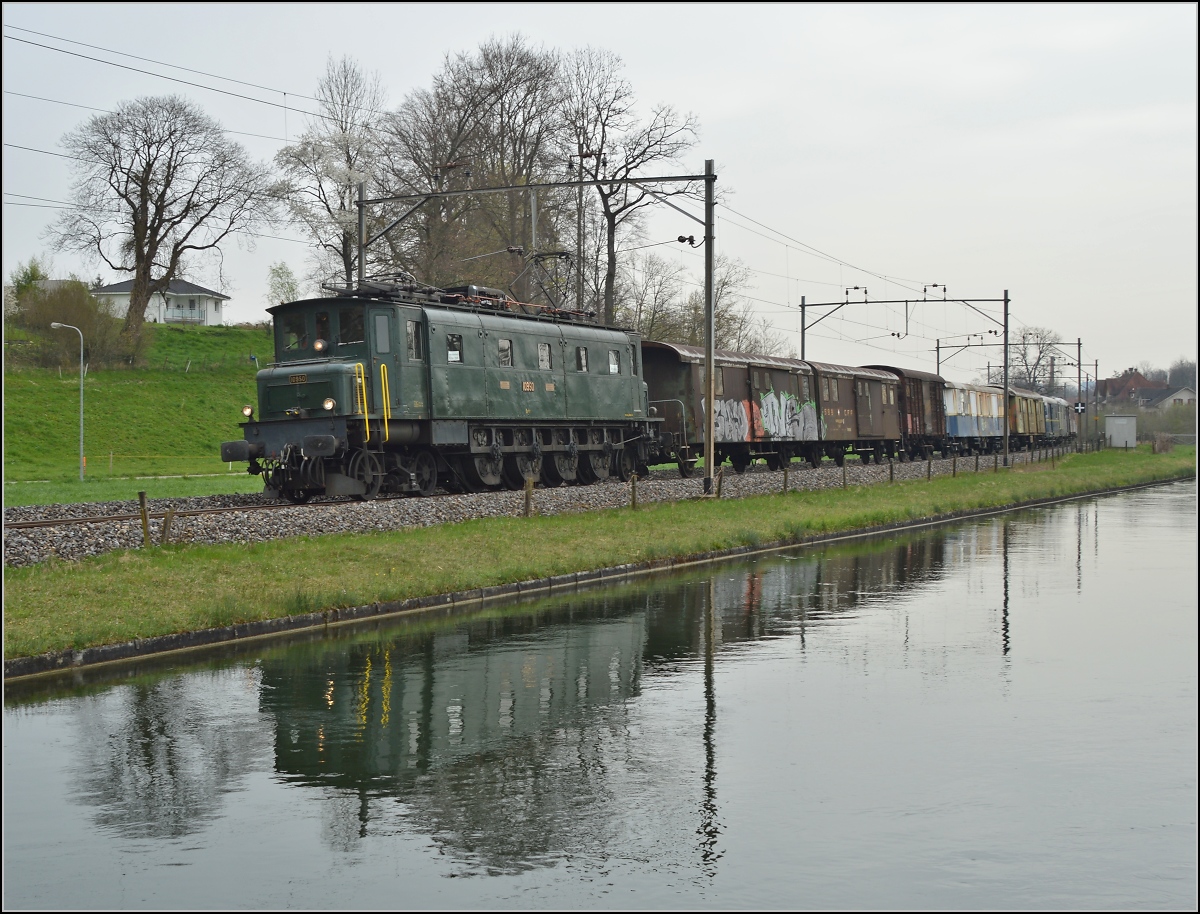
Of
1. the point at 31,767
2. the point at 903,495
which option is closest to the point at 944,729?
the point at 31,767

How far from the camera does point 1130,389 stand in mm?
172375

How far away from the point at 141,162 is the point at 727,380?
4218cm

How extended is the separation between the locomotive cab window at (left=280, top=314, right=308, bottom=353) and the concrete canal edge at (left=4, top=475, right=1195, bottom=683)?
33.2 ft

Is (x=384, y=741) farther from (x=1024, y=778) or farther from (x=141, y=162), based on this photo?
(x=141, y=162)

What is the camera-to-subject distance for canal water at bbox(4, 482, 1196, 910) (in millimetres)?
6027

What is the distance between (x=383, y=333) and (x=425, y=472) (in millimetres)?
3421

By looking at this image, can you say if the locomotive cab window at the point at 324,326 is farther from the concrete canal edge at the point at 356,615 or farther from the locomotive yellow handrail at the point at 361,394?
the concrete canal edge at the point at 356,615

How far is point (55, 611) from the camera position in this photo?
12836mm

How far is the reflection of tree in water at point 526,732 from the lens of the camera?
677 cm

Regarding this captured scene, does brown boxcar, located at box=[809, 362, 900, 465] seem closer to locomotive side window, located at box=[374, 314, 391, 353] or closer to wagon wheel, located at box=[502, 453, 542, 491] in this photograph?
wagon wheel, located at box=[502, 453, 542, 491]

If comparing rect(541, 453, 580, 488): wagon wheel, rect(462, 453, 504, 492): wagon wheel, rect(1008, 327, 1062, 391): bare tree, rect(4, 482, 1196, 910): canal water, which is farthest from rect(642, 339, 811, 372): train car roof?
rect(1008, 327, 1062, 391): bare tree

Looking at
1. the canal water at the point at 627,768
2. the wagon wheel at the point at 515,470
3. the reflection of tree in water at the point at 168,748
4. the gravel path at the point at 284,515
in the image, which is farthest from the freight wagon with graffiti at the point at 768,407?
the reflection of tree in water at the point at 168,748

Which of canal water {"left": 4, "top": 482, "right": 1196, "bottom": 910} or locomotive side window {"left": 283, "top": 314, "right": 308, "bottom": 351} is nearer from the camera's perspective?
canal water {"left": 4, "top": 482, "right": 1196, "bottom": 910}

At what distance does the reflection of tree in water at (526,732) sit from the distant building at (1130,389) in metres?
163
